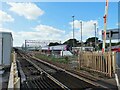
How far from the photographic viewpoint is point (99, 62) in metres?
18.4

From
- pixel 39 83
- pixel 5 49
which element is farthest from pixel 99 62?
pixel 5 49

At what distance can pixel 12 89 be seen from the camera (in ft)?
24.2

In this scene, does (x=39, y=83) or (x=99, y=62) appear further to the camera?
(x=99, y=62)

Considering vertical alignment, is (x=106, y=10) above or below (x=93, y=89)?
above

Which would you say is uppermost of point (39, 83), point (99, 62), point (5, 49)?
point (5, 49)

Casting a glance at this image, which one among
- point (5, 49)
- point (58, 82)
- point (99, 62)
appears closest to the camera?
point (58, 82)

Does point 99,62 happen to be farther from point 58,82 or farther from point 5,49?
point 5,49

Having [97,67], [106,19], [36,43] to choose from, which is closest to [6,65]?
[97,67]

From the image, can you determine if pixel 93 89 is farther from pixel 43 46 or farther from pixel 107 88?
pixel 43 46

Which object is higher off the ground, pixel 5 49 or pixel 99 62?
pixel 5 49

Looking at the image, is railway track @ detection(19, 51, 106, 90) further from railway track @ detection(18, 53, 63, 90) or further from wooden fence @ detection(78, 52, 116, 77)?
wooden fence @ detection(78, 52, 116, 77)

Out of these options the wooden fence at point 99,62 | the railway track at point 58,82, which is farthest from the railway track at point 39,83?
the wooden fence at point 99,62

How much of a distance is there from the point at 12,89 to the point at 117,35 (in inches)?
337

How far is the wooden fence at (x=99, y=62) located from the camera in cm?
1644
